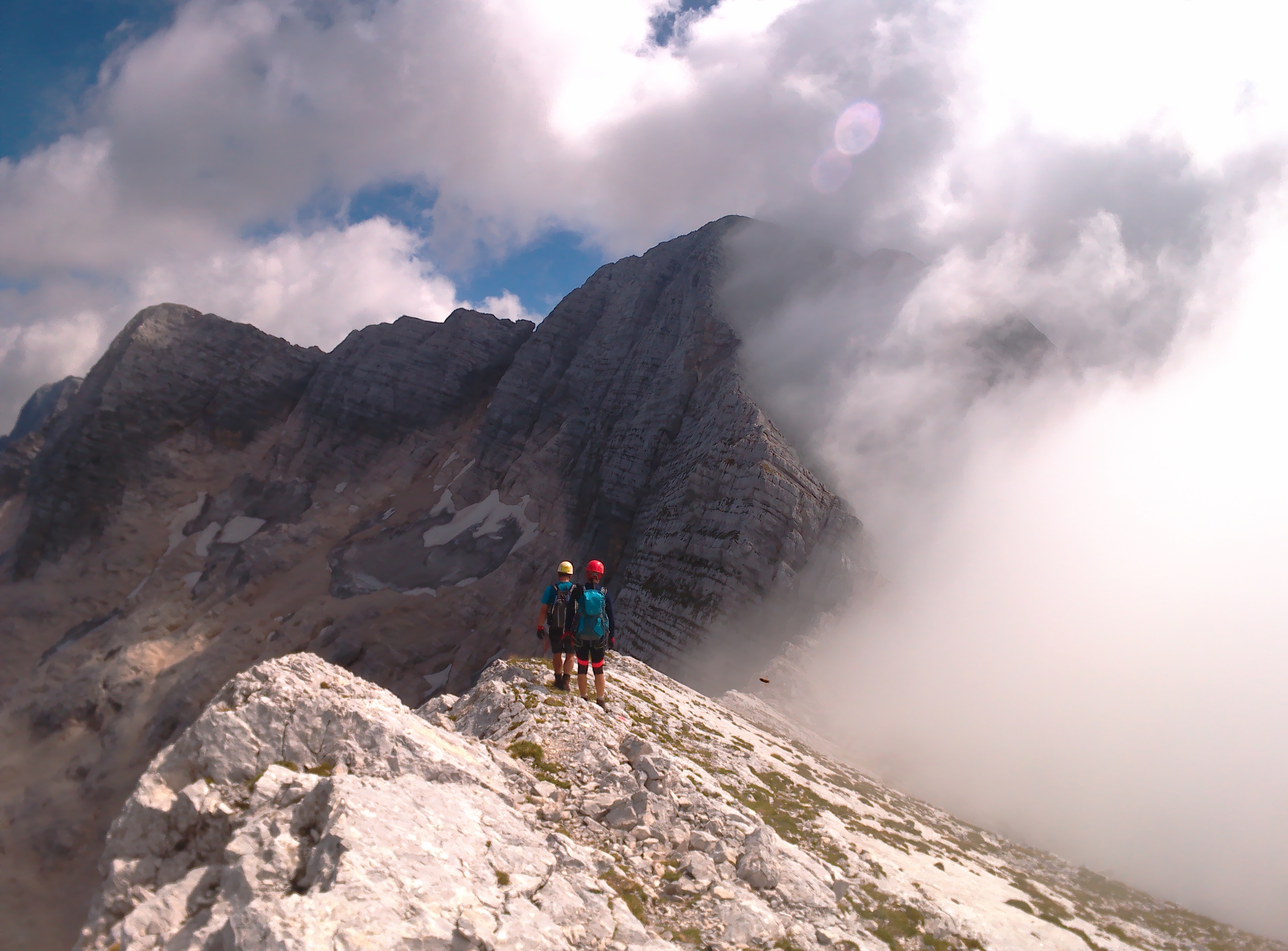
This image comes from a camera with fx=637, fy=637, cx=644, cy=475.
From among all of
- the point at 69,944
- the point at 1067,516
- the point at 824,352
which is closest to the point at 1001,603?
the point at 1067,516

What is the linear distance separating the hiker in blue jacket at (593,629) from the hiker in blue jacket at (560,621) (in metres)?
0.18

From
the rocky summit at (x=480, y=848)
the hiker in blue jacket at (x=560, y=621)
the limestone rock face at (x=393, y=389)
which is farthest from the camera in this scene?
the limestone rock face at (x=393, y=389)

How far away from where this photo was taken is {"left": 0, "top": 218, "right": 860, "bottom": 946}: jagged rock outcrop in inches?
2064

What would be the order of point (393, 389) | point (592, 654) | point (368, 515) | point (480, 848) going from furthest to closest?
point (393, 389)
point (368, 515)
point (592, 654)
point (480, 848)

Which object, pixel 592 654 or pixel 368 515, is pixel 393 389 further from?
pixel 592 654

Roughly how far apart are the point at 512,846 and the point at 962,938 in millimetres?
8613

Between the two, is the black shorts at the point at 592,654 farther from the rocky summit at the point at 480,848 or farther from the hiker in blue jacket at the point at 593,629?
the rocky summit at the point at 480,848

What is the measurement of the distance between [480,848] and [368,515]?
90720 mm

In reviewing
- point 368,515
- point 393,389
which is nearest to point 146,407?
point 393,389

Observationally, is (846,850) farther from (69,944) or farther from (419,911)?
(69,944)

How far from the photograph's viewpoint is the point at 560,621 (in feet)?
52.6

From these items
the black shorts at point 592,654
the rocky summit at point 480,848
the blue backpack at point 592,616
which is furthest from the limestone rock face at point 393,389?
the rocky summit at point 480,848

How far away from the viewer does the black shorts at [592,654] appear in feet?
53.5

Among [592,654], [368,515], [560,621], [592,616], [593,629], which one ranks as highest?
[368,515]
